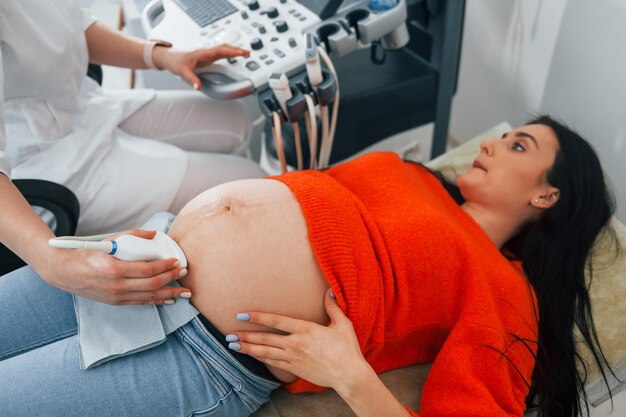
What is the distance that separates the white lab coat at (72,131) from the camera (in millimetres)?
1179

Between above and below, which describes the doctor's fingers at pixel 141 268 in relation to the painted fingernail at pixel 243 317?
above

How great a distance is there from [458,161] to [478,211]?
33 cm

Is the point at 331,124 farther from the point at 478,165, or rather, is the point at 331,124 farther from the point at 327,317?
the point at 327,317

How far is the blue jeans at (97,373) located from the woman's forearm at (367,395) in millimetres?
207

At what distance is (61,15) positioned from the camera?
1.25m

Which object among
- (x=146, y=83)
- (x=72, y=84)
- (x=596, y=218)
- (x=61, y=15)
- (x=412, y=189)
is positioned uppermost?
(x=61, y=15)

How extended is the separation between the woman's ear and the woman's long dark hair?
0.04 feet

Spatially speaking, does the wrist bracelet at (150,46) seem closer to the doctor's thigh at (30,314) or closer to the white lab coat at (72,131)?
the white lab coat at (72,131)

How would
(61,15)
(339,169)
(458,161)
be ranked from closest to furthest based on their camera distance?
(61,15) < (339,169) < (458,161)

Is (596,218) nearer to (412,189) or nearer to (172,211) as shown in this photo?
(412,189)

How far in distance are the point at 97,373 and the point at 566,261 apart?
1.07 m

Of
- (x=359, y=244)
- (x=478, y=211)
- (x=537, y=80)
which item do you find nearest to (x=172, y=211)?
(x=359, y=244)

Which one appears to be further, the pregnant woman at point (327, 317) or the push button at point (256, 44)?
the push button at point (256, 44)

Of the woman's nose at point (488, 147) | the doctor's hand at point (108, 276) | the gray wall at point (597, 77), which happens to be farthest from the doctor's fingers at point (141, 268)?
the gray wall at point (597, 77)
